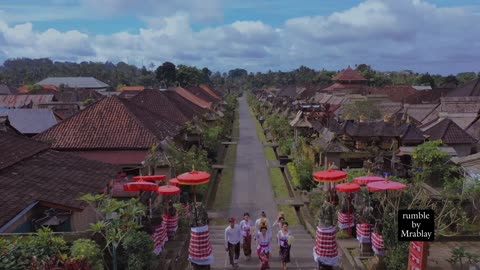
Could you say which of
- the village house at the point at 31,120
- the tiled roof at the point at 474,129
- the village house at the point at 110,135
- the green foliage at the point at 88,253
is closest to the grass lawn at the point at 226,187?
the village house at the point at 110,135

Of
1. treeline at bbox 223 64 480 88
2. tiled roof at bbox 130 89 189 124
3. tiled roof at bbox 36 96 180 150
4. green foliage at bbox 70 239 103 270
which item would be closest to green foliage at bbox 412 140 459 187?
tiled roof at bbox 36 96 180 150

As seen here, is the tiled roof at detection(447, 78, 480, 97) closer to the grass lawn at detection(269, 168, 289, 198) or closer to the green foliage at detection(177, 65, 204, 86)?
the grass lawn at detection(269, 168, 289, 198)

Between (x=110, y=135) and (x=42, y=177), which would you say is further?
(x=110, y=135)

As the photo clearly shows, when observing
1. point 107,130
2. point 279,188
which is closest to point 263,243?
point 107,130

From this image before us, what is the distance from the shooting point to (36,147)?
17094 millimetres

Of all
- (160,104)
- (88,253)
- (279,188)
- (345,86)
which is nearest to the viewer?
(88,253)

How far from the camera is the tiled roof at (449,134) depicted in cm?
2717

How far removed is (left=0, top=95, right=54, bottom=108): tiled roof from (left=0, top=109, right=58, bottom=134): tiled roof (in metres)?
25.4

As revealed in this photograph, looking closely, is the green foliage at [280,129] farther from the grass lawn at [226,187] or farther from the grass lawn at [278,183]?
the grass lawn at [278,183]

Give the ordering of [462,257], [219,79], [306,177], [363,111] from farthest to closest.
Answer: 1. [219,79]
2. [363,111]
3. [306,177]
4. [462,257]

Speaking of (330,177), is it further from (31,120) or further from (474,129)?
(31,120)

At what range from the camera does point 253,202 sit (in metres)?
23.8

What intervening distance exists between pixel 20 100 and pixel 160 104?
131 ft

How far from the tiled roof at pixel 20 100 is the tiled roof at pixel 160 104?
32.9m
